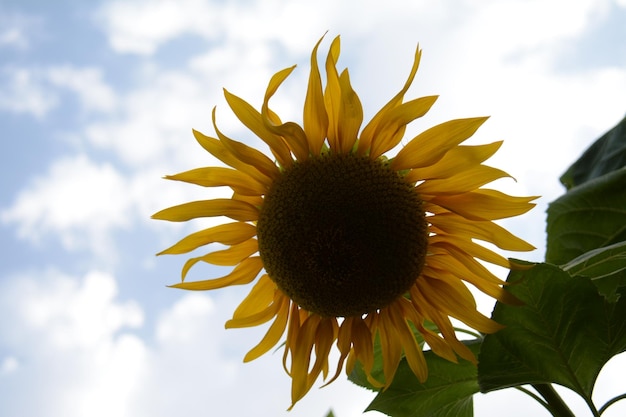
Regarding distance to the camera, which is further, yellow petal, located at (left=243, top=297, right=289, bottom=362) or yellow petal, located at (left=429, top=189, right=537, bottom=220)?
yellow petal, located at (left=243, top=297, right=289, bottom=362)

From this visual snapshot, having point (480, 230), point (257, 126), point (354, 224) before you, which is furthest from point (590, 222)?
point (257, 126)

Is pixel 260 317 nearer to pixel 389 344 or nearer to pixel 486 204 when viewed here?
pixel 389 344

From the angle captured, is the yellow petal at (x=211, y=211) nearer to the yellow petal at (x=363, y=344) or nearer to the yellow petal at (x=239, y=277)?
the yellow petal at (x=239, y=277)

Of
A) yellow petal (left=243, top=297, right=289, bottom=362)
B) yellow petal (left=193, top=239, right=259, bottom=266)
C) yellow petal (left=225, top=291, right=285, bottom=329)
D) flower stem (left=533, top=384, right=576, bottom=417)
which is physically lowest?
flower stem (left=533, top=384, right=576, bottom=417)

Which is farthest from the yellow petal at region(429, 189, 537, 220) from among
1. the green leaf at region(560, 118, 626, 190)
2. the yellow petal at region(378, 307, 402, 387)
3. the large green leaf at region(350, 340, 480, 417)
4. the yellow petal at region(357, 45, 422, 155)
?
the green leaf at region(560, 118, 626, 190)

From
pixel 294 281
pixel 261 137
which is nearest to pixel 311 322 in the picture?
pixel 294 281

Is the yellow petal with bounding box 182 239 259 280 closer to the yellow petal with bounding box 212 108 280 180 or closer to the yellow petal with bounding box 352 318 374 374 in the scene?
the yellow petal with bounding box 212 108 280 180
